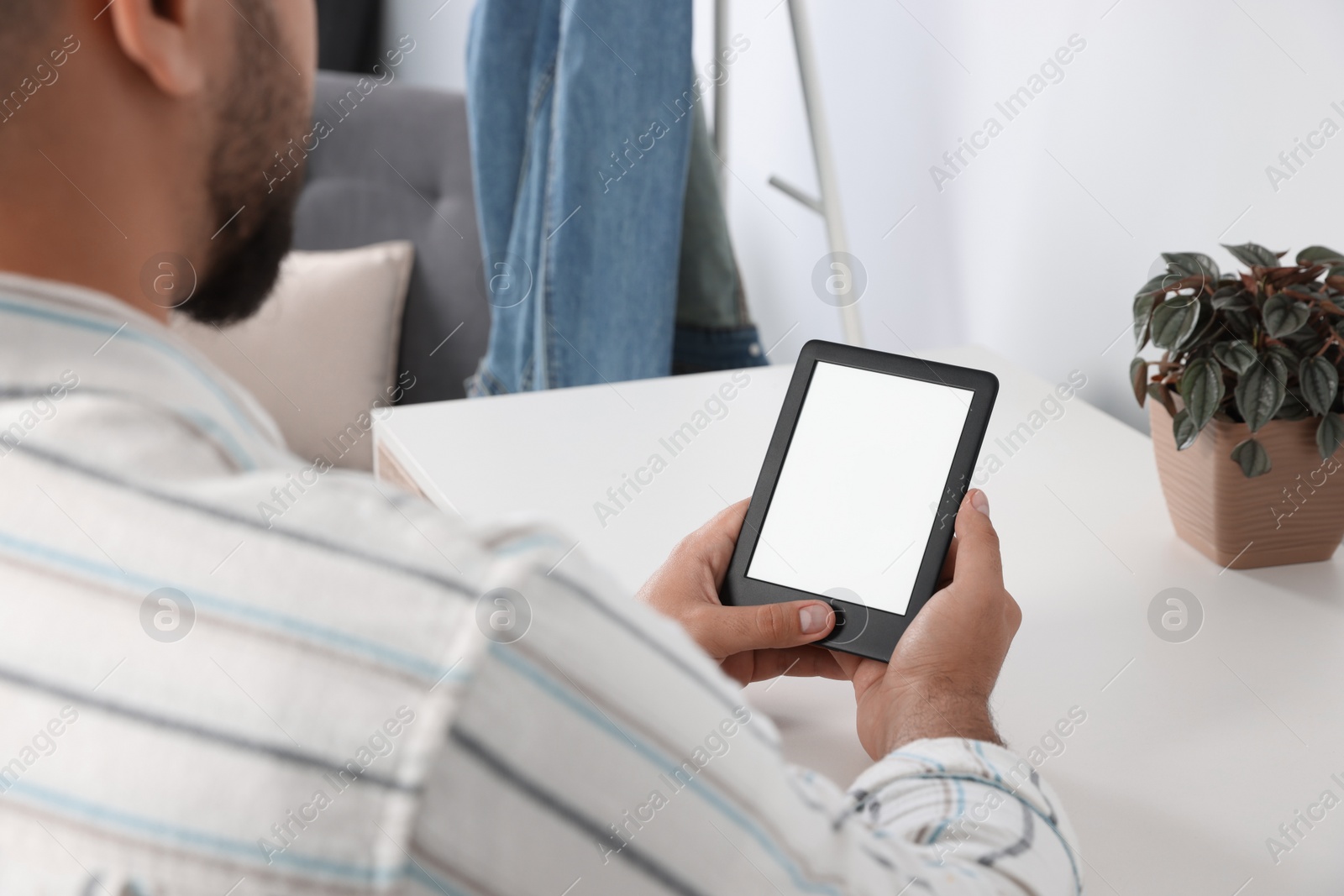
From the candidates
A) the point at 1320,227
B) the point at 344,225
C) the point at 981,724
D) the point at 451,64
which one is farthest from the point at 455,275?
the point at 981,724

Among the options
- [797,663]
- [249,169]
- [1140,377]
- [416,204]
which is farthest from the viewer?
[416,204]

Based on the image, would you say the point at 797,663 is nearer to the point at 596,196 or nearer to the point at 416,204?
the point at 596,196

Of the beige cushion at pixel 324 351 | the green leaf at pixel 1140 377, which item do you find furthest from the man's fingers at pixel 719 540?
the beige cushion at pixel 324 351

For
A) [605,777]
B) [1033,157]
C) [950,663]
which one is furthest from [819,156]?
[605,777]

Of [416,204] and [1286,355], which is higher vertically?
[1286,355]

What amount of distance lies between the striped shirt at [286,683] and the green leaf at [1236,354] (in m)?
0.52

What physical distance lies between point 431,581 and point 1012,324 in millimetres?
986

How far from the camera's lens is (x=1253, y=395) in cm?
70

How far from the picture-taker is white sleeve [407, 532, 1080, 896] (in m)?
Result: 0.28

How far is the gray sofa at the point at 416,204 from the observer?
163 cm

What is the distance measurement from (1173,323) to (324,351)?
1160mm

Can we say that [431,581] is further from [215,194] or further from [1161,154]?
[1161,154]

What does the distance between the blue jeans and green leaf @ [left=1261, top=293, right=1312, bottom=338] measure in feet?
2.32

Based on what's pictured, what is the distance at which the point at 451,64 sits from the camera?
85.4 inches
